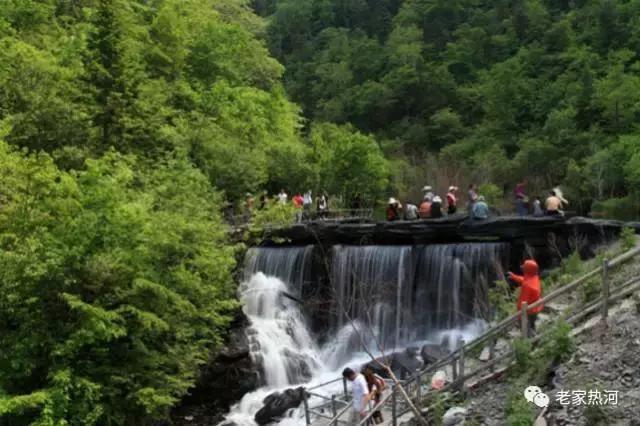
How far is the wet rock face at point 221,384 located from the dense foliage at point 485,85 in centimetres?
2557

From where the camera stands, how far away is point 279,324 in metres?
23.3

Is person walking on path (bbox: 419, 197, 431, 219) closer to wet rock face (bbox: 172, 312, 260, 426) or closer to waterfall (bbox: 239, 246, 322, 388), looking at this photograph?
waterfall (bbox: 239, 246, 322, 388)

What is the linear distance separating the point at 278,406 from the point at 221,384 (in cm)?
259

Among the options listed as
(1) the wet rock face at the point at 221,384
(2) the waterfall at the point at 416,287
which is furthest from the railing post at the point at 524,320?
(1) the wet rock face at the point at 221,384

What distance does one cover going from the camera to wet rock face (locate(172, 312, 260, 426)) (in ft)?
63.4

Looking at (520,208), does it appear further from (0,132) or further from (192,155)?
(0,132)

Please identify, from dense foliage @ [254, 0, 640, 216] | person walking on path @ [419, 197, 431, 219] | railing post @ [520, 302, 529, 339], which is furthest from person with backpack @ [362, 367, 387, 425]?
dense foliage @ [254, 0, 640, 216]

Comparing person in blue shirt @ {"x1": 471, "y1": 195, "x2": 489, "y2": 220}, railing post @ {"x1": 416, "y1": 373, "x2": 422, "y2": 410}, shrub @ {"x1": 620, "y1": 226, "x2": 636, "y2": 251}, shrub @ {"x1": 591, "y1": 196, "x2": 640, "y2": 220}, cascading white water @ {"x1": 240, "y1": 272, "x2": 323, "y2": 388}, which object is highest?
person in blue shirt @ {"x1": 471, "y1": 195, "x2": 489, "y2": 220}

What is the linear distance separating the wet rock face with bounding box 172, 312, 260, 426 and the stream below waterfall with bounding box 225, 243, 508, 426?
0.37 m

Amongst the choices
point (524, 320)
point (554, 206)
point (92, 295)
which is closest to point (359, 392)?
point (524, 320)

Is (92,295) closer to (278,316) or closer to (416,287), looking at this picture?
(278,316)

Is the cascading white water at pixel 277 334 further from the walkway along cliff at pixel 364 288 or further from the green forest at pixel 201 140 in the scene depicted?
the green forest at pixel 201 140

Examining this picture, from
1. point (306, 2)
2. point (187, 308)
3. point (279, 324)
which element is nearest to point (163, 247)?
point (187, 308)

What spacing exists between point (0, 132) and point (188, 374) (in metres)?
7.04
